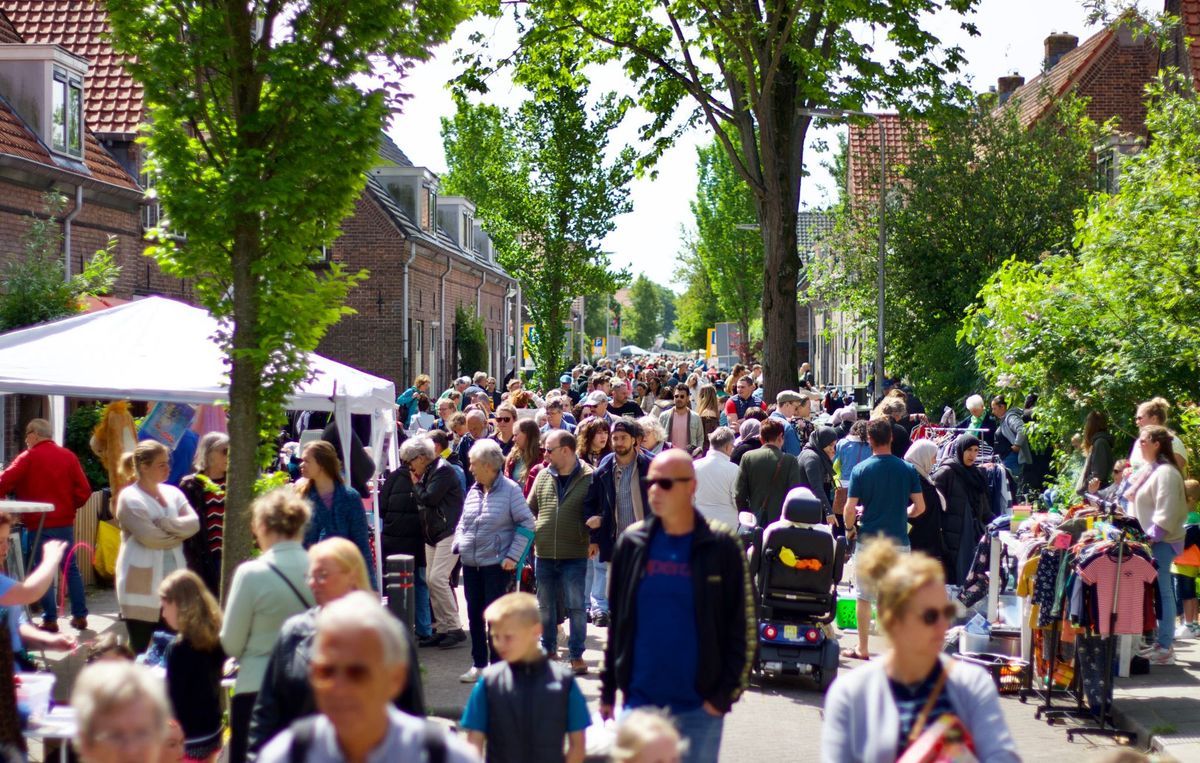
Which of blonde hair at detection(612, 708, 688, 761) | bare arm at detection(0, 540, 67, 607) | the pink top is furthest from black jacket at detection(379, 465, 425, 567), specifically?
blonde hair at detection(612, 708, 688, 761)

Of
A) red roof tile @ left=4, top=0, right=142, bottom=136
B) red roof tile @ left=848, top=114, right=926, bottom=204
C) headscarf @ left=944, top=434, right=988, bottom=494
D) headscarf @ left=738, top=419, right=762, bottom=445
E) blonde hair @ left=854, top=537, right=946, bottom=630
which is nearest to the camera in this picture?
blonde hair @ left=854, top=537, right=946, bottom=630

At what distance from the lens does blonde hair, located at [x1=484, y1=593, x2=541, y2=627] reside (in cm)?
539

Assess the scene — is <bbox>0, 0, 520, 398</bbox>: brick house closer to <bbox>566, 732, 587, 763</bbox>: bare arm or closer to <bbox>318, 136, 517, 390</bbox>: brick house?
<bbox>318, 136, 517, 390</bbox>: brick house

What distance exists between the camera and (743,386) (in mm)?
20062

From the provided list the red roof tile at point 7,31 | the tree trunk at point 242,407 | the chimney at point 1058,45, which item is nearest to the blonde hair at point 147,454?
the tree trunk at point 242,407

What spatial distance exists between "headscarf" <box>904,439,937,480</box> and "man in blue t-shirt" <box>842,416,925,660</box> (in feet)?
4.08

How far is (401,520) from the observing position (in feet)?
37.4

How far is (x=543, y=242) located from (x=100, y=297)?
66.0 ft

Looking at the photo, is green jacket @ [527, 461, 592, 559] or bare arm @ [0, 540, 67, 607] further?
green jacket @ [527, 461, 592, 559]

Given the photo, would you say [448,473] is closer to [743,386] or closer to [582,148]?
[743,386]

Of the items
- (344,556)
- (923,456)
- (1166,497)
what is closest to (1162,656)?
(1166,497)

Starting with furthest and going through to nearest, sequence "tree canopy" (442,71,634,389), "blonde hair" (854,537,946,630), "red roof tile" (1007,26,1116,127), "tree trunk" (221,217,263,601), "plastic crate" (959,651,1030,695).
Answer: "tree canopy" (442,71,634,389), "red roof tile" (1007,26,1116,127), "plastic crate" (959,651,1030,695), "tree trunk" (221,217,263,601), "blonde hair" (854,537,946,630)

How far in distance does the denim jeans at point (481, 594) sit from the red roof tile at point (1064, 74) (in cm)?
2415

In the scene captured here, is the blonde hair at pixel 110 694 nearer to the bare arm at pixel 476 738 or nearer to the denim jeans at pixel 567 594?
the bare arm at pixel 476 738
